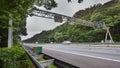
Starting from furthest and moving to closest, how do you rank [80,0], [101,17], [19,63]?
[101,17] < [80,0] < [19,63]

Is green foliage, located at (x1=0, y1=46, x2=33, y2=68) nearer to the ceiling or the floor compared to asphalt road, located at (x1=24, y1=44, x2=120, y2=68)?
nearer to the ceiling

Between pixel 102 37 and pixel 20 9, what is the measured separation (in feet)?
250

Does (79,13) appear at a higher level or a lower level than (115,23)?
higher

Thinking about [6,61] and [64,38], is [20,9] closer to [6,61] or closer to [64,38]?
[6,61]

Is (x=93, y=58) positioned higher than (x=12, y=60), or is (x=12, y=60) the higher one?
(x=12, y=60)

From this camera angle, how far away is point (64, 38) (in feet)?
379

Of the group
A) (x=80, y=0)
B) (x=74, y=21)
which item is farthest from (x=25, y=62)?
(x=74, y=21)

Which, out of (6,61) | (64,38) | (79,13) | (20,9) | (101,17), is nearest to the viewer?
(20,9)

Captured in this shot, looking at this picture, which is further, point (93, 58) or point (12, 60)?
point (93, 58)

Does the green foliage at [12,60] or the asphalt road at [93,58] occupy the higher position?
the green foliage at [12,60]

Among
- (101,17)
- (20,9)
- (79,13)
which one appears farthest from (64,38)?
(20,9)

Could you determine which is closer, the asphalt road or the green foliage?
the green foliage

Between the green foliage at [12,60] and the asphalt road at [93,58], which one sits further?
the asphalt road at [93,58]

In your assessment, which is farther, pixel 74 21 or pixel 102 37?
pixel 102 37
